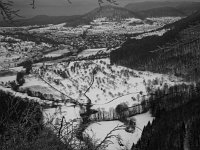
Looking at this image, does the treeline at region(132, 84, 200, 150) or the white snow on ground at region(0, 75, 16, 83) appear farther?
the white snow on ground at region(0, 75, 16, 83)

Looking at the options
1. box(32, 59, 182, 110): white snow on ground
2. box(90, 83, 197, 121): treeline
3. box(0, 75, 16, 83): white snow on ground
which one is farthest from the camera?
box(0, 75, 16, 83): white snow on ground

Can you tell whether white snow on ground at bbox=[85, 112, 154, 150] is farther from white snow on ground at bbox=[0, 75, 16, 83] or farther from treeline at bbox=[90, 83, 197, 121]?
white snow on ground at bbox=[0, 75, 16, 83]

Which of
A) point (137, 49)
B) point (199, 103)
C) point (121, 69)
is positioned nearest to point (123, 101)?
point (199, 103)

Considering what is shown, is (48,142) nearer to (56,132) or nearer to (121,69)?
(56,132)

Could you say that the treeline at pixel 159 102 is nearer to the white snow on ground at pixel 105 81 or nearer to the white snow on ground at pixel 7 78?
the white snow on ground at pixel 105 81

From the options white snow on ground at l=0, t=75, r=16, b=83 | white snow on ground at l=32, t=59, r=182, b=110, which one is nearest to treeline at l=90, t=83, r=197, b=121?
white snow on ground at l=32, t=59, r=182, b=110

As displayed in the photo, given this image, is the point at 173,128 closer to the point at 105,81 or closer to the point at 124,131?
the point at 124,131

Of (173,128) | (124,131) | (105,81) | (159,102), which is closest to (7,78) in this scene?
(105,81)

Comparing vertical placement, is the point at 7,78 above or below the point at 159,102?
above
